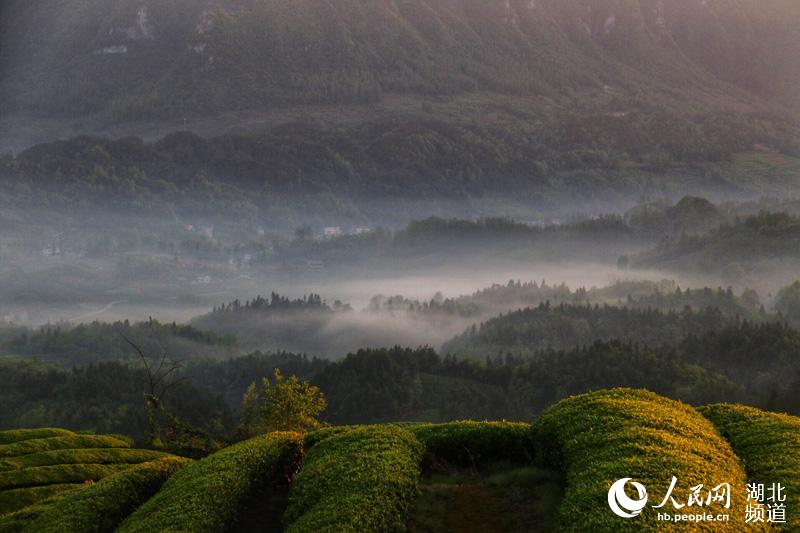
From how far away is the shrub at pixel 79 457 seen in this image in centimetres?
5131

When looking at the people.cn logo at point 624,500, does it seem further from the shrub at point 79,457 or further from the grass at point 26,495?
the shrub at point 79,457

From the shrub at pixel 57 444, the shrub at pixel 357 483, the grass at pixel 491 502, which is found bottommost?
the shrub at pixel 57 444

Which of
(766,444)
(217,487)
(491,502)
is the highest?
(766,444)

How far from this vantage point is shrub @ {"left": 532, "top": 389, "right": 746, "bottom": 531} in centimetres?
2633

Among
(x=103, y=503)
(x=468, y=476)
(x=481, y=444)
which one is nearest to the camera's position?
(x=103, y=503)

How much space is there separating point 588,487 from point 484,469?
414 inches

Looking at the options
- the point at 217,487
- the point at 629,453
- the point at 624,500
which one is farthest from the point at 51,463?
the point at 624,500

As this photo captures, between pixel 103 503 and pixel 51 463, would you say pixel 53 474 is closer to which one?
pixel 51 463

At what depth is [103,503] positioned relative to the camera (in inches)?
1449

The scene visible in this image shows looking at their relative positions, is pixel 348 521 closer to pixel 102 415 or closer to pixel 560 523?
pixel 560 523

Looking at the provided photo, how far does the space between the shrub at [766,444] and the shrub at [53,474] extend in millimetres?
36459

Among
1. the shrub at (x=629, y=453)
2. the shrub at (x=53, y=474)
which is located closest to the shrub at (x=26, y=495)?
the shrub at (x=53, y=474)

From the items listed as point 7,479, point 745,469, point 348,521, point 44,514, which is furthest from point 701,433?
point 7,479

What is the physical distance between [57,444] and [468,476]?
3558cm
